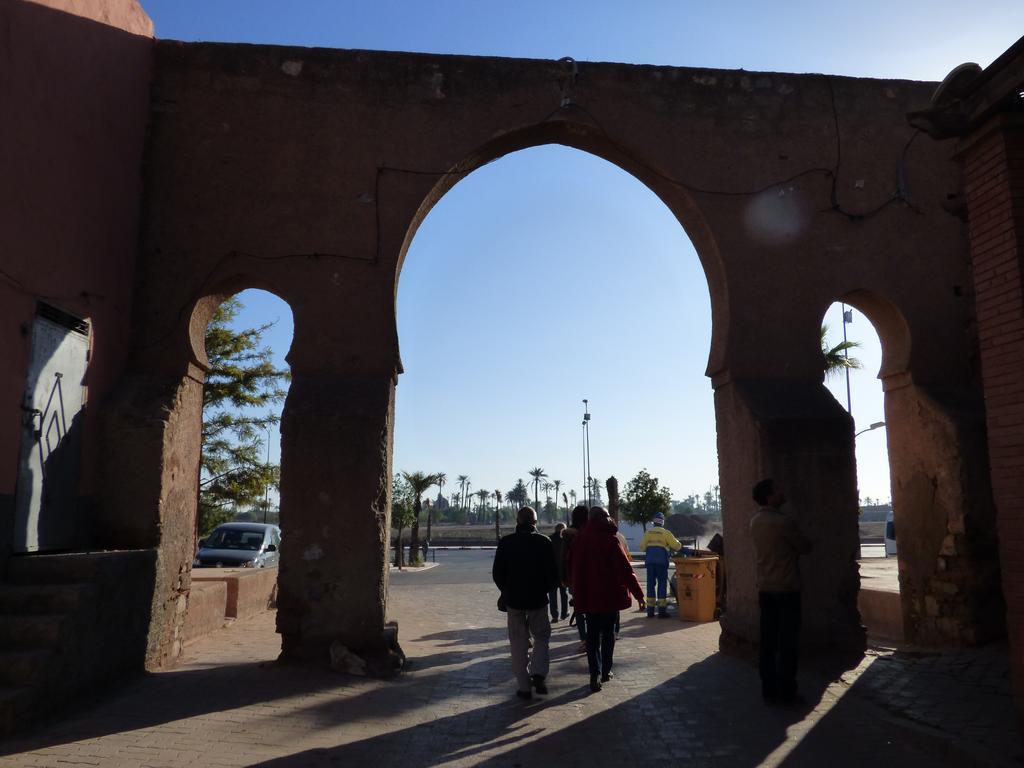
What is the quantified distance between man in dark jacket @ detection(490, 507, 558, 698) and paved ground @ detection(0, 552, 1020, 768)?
0.36m

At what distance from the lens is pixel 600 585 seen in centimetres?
716

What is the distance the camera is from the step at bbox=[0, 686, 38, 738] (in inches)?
204

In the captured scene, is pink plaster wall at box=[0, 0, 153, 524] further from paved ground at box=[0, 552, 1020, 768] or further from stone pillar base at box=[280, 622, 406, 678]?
stone pillar base at box=[280, 622, 406, 678]

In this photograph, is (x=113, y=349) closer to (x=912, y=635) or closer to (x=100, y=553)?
(x=100, y=553)

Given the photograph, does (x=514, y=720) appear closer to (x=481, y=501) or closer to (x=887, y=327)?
(x=887, y=327)

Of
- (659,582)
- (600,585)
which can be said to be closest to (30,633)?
(600,585)

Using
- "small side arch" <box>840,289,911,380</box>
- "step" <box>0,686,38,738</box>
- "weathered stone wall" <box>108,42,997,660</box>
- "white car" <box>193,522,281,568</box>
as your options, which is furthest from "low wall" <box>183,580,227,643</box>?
"small side arch" <box>840,289,911,380</box>

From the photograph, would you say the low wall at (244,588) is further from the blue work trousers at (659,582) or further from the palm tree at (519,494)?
the palm tree at (519,494)

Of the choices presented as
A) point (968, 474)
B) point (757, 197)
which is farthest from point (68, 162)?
point (968, 474)

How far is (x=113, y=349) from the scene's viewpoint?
26.4ft

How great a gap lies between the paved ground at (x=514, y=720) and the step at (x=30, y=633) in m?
0.59

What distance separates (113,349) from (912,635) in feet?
30.4

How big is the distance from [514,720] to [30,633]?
12.0 feet

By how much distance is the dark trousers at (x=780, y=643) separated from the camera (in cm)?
629
